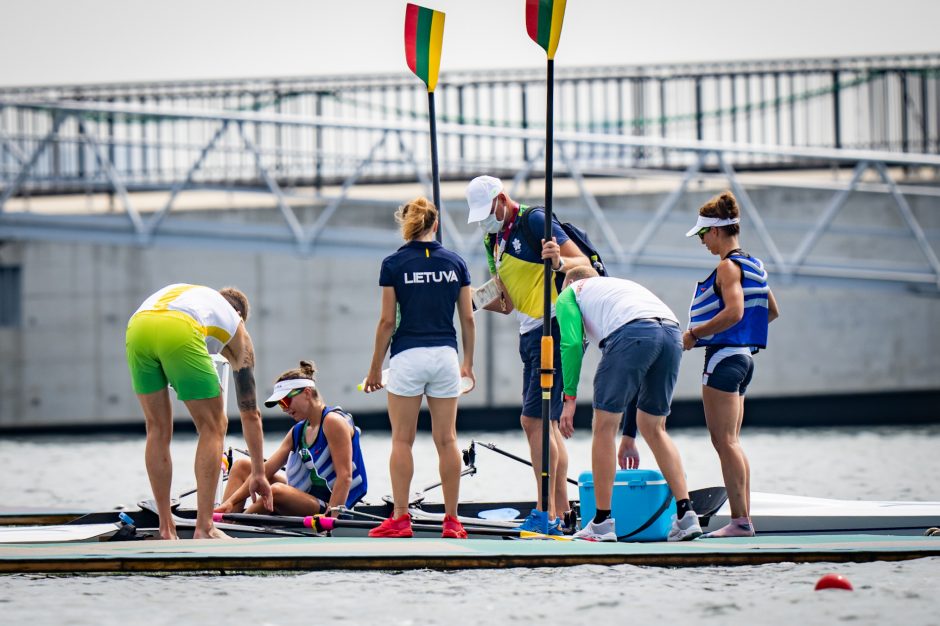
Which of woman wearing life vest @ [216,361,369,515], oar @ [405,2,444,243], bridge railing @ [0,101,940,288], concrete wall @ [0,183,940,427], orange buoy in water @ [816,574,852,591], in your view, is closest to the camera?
orange buoy in water @ [816,574,852,591]

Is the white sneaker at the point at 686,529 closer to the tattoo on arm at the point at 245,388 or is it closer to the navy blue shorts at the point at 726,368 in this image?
the navy blue shorts at the point at 726,368

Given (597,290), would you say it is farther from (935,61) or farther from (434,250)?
(935,61)

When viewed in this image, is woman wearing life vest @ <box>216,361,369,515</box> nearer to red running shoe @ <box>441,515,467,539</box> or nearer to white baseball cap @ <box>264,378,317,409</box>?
white baseball cap @ <box>264,378,317,409</box>

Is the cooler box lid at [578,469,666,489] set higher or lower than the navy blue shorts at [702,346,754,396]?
lower

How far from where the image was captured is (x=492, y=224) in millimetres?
7902

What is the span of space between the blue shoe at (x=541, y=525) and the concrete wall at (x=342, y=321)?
46.5ft

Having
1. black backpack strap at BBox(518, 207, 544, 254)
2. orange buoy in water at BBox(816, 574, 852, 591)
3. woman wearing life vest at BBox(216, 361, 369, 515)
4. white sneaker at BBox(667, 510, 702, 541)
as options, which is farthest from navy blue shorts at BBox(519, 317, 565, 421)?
orange buoy in water at BBox(816, 574, 852, 591)

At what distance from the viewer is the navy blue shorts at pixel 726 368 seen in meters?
7.57

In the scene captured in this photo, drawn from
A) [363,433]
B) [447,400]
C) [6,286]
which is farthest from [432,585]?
[6,286]

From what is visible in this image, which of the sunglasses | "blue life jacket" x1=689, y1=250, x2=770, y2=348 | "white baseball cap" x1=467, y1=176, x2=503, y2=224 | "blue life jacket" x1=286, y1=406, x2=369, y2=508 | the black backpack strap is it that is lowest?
"blue life jacket" x1=286, y1=406, x2=369, y2=508

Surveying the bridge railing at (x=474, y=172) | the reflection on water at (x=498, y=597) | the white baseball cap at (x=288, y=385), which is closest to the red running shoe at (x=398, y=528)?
the reflection on water at (x=498, y=597)

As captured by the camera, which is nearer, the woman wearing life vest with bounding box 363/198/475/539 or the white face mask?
the woman wearing life vest with bounding box 363/198/475/539

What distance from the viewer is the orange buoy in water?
6.16 m

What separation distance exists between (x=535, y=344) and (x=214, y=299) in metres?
1.77
